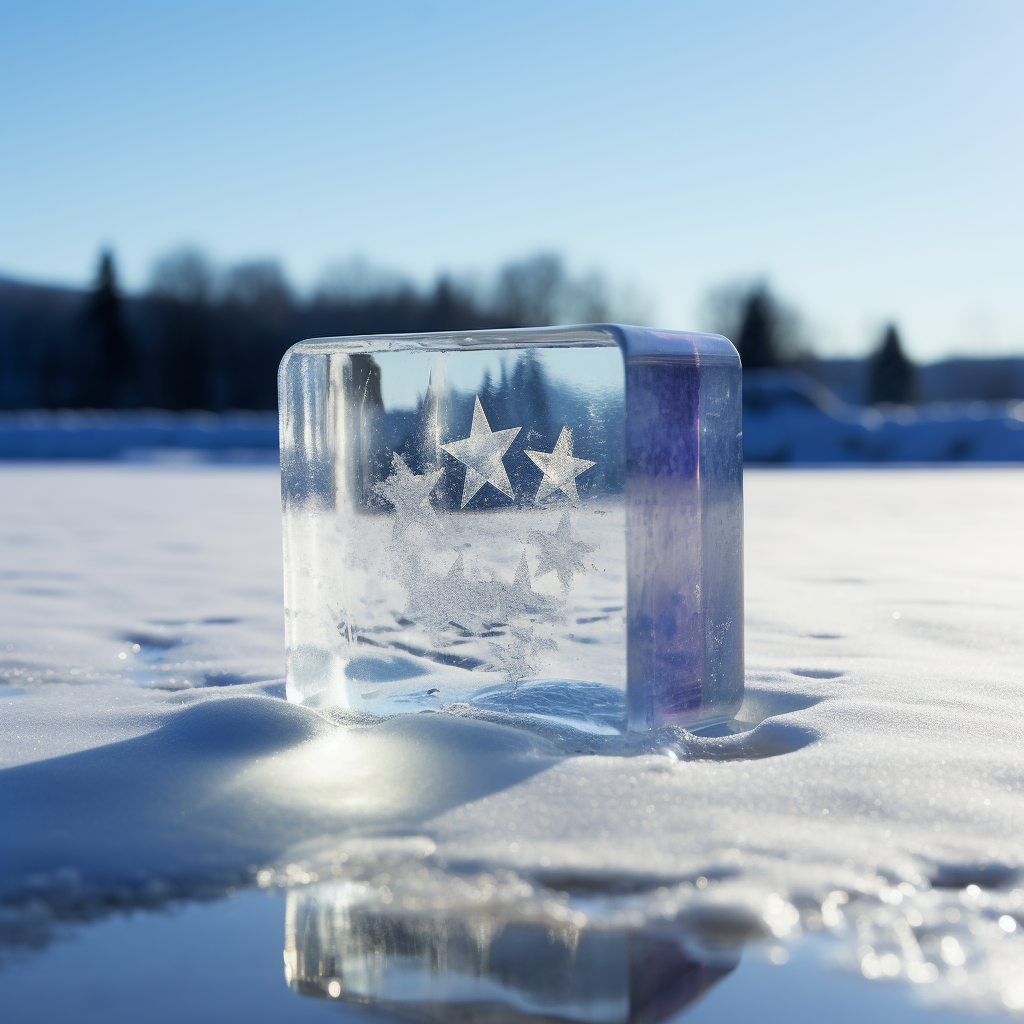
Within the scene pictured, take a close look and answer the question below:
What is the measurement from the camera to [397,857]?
0.87 meters

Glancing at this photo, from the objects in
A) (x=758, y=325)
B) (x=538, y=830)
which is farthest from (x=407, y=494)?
(x=758, y=325)

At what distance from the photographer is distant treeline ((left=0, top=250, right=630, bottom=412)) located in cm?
3303

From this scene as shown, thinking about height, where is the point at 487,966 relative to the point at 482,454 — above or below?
below

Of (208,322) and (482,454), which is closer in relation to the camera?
(482,454)

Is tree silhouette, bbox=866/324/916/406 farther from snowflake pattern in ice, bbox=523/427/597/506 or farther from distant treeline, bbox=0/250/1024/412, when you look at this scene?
snowflake pattern in ice, bbox=523/427/597/506

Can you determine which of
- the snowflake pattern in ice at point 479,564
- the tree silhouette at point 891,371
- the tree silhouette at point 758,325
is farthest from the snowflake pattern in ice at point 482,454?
the tree silhouette at point 891,371

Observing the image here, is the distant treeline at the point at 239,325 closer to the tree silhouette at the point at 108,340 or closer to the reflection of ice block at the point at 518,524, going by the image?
the tree silhouette at the point at 108,340

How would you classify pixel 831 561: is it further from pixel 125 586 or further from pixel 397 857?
pixel 397 857

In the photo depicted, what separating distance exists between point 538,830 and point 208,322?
1463 inches

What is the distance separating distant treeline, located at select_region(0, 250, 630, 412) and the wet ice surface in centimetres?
3206

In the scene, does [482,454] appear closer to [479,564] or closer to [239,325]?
[479,564]

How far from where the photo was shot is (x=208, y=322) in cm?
3584

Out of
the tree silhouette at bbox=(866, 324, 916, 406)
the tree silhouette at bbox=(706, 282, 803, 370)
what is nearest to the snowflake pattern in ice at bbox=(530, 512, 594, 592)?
the tree silhouette at bbox=(706, 282, 803, 370)

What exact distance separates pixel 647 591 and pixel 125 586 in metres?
1.94
